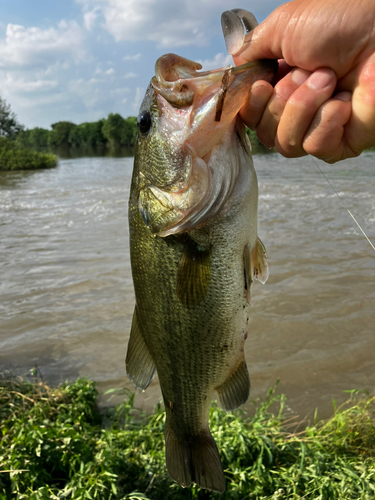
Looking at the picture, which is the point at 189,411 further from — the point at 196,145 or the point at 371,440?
the point at 371,440

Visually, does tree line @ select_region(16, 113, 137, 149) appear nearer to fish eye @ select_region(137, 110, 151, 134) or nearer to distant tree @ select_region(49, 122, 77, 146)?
distant tree @ select_region(49, 122, 77, 146)

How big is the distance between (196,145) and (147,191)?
32 centimetres

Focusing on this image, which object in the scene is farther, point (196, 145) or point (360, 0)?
point (196, 145)

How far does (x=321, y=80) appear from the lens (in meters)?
1.56

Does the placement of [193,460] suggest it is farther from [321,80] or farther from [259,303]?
[259,303]

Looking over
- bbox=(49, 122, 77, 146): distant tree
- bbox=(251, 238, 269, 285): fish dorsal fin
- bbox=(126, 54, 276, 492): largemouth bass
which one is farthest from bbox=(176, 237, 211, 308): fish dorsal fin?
bbox=(49, 122, 77, 146): distant tree

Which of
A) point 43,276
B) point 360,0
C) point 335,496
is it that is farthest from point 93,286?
point 360,0

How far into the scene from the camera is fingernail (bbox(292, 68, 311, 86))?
161cm

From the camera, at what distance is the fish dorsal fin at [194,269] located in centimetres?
179

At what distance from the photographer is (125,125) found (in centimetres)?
10088

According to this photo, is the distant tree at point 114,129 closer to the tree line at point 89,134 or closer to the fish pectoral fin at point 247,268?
the tree line at point 89,134

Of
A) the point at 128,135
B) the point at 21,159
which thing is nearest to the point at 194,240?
the point at 21,159

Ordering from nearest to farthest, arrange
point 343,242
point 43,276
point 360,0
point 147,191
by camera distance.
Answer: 1. point 360,0
2. point 147,191
3. point 43,276
4. point 343,242

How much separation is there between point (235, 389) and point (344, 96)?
60.1 inches
